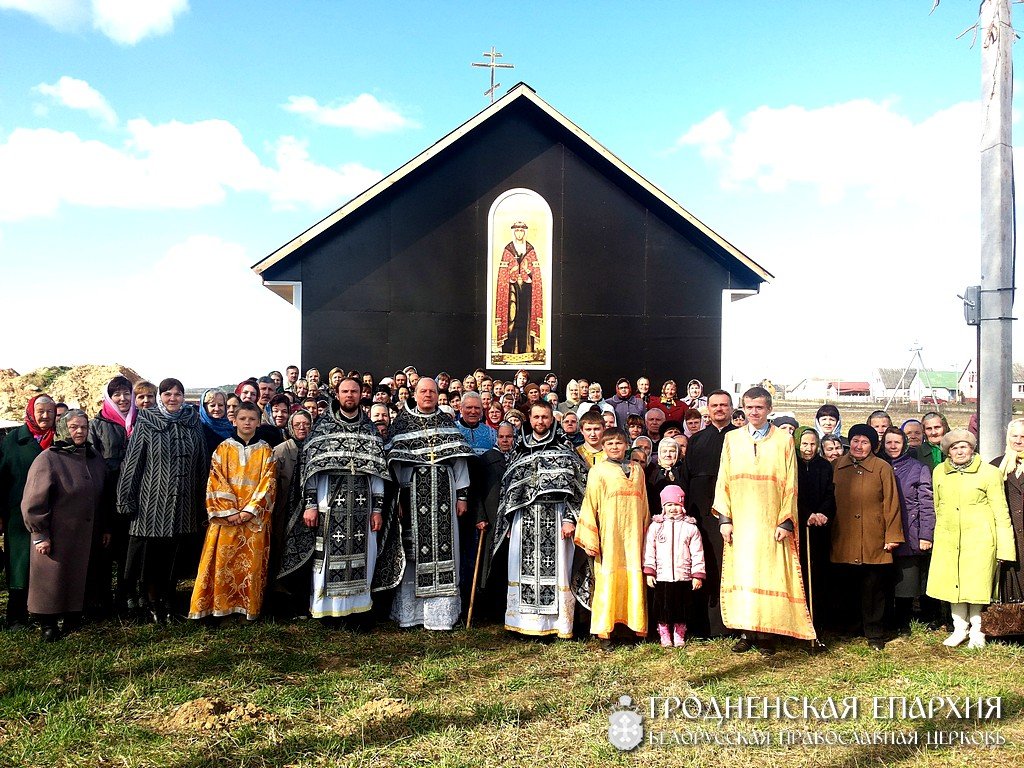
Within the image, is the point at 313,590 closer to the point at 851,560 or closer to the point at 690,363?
the point at 851,560

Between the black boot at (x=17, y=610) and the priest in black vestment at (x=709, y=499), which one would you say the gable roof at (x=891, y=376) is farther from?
the black boot at (x=17, y=610)

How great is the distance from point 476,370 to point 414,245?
223 cm

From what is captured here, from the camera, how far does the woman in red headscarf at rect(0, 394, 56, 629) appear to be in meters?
6.15

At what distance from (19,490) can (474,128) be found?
8434 mm

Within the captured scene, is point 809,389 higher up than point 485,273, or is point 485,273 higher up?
point 485,273

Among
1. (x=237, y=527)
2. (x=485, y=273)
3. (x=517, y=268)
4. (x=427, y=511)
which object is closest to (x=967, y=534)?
(x=427, y=511)

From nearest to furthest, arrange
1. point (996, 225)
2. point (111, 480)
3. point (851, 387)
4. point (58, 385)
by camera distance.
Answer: point (111, 480) → point (996, 225) → point (58, 385) → point (851, 387)

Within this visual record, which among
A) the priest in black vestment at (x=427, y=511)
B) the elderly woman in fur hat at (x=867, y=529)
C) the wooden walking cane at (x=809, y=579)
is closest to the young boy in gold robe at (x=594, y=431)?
the priest in black vestment at (x=427, y=511)

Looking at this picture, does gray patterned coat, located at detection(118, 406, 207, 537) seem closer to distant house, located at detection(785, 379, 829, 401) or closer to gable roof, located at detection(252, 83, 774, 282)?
gable roof, located at detection(252, 83, 774, 282)

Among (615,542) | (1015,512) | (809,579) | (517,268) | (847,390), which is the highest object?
(517,268)

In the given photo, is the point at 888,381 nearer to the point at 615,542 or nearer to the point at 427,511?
the point at 615,542

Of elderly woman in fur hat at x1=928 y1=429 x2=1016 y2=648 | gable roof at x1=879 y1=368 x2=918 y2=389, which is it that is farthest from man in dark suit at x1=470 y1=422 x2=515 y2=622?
gable roof at x1=879 y1=368 x2=918 y2=389

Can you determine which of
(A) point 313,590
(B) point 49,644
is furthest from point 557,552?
(B) point 49,644

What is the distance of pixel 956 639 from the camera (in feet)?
19.4
